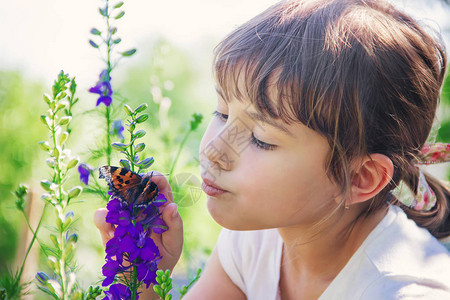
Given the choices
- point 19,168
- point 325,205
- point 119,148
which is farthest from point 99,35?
point 19,168

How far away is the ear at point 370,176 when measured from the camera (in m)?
1.06

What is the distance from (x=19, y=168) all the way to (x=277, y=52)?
4.62 feet

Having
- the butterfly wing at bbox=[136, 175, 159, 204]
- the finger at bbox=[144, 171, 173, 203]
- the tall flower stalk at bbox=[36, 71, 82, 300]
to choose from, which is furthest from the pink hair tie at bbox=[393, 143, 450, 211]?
the tall flower stalk at bbox=[36, 71, 82, 300]

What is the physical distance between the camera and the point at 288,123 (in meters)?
0.97

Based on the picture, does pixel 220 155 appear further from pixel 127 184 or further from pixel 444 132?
pixel 444 132

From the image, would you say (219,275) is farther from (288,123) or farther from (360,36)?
(360,36)

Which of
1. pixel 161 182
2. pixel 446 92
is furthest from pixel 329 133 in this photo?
pixel 446 92

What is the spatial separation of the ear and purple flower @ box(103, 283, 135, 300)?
545 mm

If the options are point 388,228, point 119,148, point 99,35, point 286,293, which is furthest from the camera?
point 286,293

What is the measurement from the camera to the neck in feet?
3.94

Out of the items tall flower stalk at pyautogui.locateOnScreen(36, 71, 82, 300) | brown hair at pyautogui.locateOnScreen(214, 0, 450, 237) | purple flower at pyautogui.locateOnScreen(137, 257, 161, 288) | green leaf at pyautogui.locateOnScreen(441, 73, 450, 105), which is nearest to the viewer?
tall flower stalk at pyautogui.locateOnScreen(36, 71, 82, 300)

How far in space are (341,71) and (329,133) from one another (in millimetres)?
123

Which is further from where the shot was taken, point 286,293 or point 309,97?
point 286,293

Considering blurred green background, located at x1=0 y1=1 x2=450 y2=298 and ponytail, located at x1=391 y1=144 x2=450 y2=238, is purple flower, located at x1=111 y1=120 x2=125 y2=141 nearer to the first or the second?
blurred green background, located at x1=0 y1=1 x2=450 y2=298
